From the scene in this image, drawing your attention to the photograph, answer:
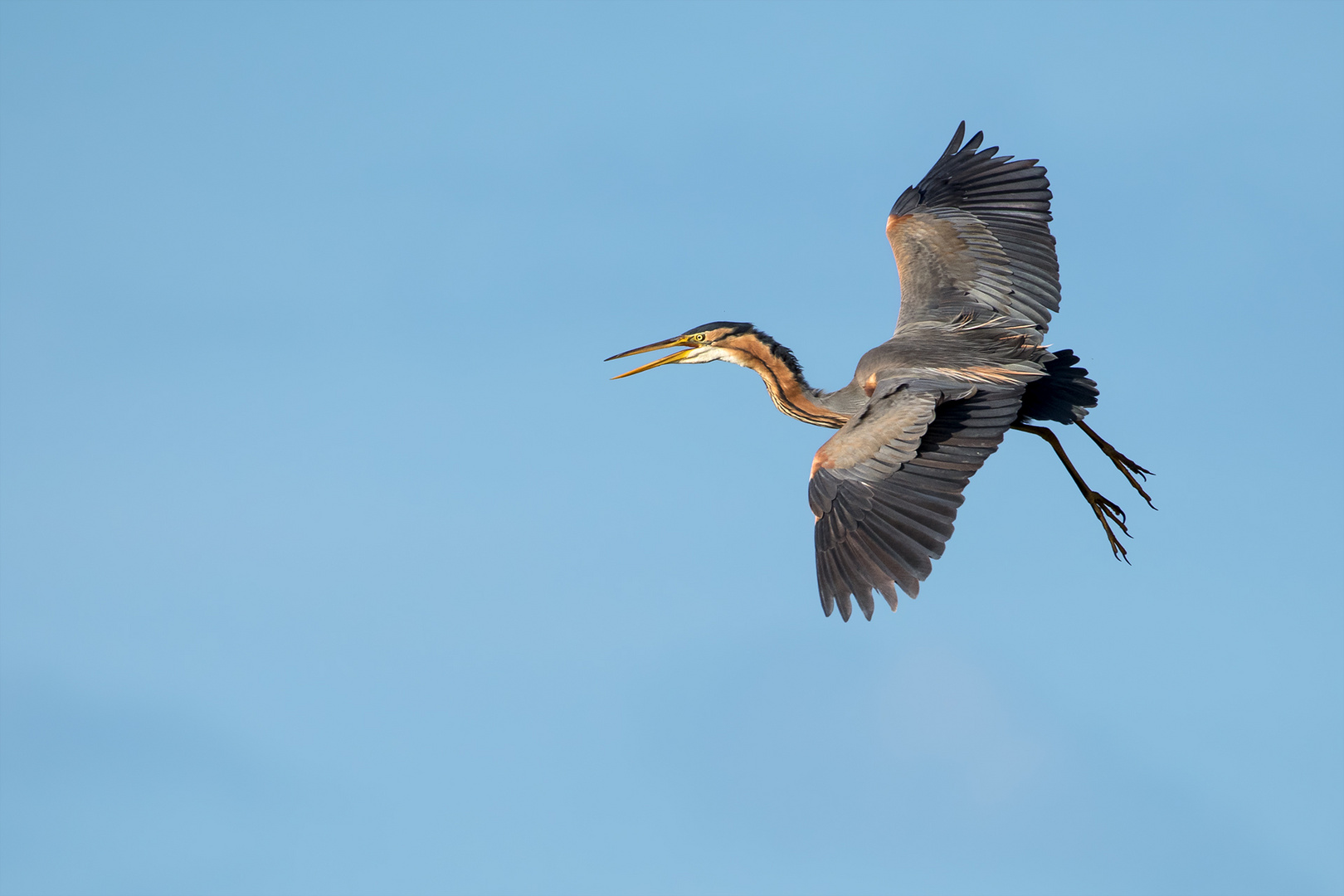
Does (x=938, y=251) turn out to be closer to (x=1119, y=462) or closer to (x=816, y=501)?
(x=1119, y=462)

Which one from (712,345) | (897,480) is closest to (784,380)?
(712,345)

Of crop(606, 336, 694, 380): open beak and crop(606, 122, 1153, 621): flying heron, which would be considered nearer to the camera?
crop(606, 122, 1153, 621): flying heron

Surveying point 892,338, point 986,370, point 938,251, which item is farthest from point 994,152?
point 986,370

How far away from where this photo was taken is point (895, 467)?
31.4ft

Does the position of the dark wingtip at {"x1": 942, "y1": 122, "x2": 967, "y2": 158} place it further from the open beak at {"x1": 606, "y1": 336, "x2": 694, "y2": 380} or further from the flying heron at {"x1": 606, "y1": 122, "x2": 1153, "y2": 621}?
the open beak at {"x1": 606, "y1": 336, "x2": 694, "y2": 380}

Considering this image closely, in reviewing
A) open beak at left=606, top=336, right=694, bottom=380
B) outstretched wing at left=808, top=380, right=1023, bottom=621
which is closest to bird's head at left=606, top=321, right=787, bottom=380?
open beak at left=606, top=336, right=694, bottom=380

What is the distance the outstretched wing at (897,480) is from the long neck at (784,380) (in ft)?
4.93

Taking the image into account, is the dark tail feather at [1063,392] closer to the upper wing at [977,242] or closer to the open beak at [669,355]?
the upper wing at [977,242]

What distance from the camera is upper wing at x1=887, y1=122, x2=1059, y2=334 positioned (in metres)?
12.4

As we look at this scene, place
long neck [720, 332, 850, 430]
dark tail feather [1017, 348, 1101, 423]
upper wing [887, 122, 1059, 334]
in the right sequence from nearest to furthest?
dark tail feather [1017, 348, 1101, 423] < long neck [720, 332, 850, 430] < upper wing [887, 122, 1059, 334]

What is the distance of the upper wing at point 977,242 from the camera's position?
40.6ft

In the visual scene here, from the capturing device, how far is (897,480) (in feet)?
31.2

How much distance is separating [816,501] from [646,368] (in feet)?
11.6

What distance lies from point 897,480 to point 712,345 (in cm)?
341
